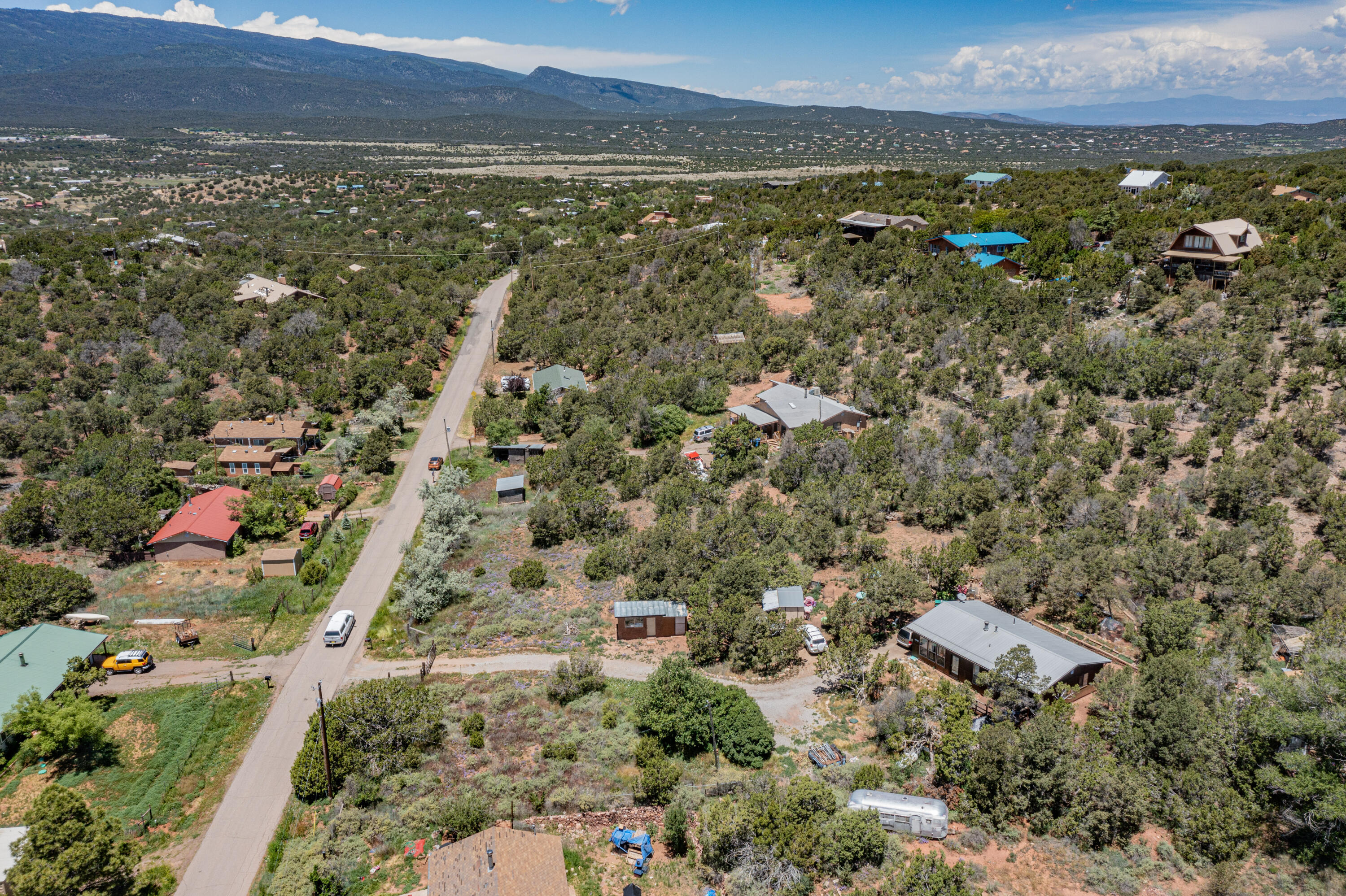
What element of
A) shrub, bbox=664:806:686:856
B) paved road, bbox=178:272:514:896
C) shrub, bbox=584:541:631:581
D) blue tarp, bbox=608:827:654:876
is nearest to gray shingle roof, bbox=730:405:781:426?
shrub, bbox=584:541:631:581

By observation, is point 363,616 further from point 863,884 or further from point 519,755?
point 863,884

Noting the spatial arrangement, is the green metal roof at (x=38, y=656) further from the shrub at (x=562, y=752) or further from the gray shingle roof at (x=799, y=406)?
the gray shingle roof at (x=799, y=406)

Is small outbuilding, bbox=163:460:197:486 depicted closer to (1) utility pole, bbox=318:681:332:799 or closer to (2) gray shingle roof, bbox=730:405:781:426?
(1) utility pole, bbox=318:681:332:799

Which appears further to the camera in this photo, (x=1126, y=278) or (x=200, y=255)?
(x=200, y=255)

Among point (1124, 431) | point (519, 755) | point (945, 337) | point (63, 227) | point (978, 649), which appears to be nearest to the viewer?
point (519, 755)

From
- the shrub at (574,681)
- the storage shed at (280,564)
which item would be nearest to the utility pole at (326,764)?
the shrub at (574,681)

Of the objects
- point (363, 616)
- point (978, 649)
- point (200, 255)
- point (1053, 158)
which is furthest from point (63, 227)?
point (1053, 158)

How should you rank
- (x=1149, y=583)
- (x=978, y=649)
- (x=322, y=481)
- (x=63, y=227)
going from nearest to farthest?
(x=978, y=649) → (x=1149, y=583) → (x=322, y=481) → (x=63, y=227)

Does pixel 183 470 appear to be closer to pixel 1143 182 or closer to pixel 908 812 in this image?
pixel 908 812

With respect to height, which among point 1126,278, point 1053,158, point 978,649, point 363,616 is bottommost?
point 363,616
